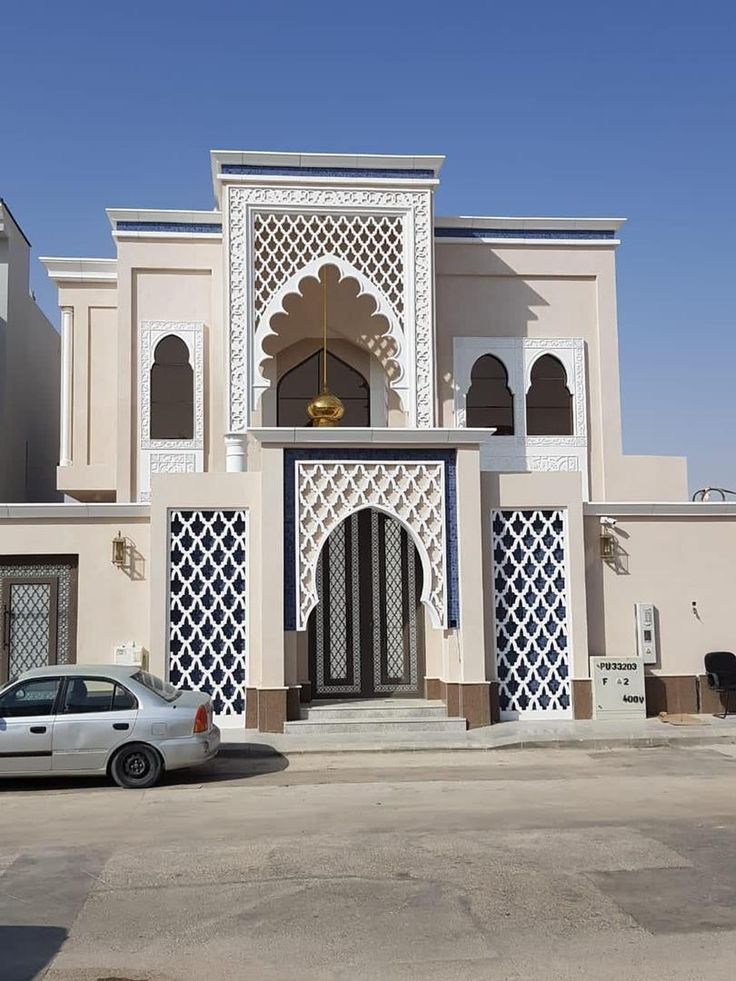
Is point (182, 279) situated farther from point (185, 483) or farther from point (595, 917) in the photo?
point (595, 917)

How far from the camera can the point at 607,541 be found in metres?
14.3

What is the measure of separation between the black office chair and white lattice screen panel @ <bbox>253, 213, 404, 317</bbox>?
661 centimetres

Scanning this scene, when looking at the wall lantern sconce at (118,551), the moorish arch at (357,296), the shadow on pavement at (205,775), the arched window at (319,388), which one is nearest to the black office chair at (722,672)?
the moorish arch at (357,296)

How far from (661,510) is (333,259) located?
597cm

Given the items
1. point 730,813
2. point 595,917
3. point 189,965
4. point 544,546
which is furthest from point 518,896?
point 544,546

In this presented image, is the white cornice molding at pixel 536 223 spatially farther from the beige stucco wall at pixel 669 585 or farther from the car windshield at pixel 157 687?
the car windshield at pixel 157 687

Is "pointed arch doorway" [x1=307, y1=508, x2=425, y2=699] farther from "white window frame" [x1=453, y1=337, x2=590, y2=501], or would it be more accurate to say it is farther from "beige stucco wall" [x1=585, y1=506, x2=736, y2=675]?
"beige stucco wall" [x1=585, y1=506, x2=736, y2=675]

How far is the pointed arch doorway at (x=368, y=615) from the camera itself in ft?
47.9

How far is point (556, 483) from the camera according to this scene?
1400cm

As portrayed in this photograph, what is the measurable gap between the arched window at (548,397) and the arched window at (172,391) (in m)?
5.43

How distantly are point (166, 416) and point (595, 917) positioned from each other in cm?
1172

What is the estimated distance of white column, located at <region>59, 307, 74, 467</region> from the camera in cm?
1642

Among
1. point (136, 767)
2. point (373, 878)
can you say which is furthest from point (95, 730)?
point (373, 878)

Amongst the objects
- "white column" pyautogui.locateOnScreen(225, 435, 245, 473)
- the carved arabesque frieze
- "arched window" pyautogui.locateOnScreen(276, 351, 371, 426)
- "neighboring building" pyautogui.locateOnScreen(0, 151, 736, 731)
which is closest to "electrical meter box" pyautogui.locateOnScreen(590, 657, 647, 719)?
"neighboring building" pyautogui.locateOnScreen(0, 151, 736, 731)
